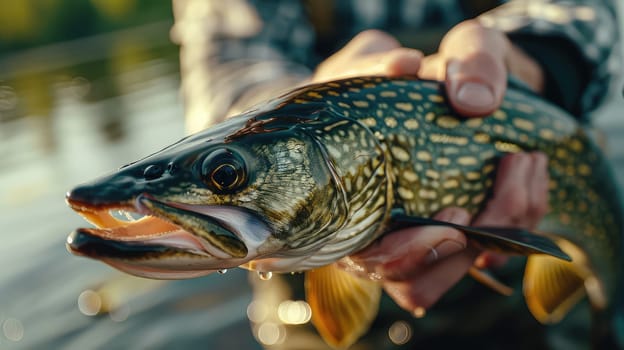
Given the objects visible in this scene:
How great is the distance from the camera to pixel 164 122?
7.80m

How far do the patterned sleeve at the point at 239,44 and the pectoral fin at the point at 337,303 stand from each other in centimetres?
122

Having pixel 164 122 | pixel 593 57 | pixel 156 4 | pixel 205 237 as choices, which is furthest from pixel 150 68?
pixel 156 4

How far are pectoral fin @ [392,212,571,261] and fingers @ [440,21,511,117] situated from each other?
1.20 feet

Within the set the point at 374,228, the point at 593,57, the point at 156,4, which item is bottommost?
the point at 156,4

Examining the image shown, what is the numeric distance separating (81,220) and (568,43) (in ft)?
13.4

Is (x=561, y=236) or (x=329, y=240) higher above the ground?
(x=329, y=240)

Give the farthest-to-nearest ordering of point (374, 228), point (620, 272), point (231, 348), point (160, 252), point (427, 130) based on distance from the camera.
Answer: point (231, 348), point (620, 272), point (427, 130), point (374, 228), point (160, 252)

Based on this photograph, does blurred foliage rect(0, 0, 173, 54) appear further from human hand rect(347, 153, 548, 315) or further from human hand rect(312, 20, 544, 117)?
human hand rect(347, 153, 548, 315)

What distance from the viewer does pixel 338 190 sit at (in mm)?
1428

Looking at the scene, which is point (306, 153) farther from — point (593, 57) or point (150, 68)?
point (150, 68)

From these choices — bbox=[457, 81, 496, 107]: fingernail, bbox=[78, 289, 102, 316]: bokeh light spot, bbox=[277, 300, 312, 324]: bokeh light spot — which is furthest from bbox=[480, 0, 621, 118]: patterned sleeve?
bbox=[78, 289, 102, 316]: bokeh light spot

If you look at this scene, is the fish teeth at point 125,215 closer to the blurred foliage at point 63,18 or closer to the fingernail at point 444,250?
the fingernail at point 444,250

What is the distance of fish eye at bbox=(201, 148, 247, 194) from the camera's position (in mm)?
1220

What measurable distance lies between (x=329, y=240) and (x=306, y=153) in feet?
0.77
